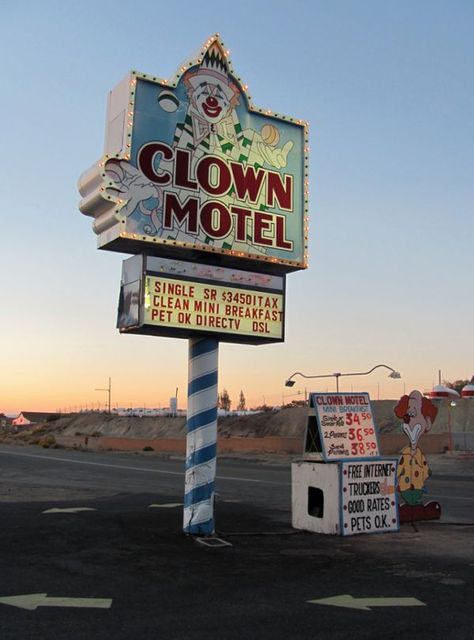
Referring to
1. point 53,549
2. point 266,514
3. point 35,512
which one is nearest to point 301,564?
point 53,549

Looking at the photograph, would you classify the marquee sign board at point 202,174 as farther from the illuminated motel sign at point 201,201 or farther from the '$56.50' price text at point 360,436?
the '$56.50' price text at point 360,436

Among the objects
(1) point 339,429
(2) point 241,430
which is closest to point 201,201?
(1) point 339,429

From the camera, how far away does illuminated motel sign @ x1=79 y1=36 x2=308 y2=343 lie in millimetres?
10516

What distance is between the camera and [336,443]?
1200 cm

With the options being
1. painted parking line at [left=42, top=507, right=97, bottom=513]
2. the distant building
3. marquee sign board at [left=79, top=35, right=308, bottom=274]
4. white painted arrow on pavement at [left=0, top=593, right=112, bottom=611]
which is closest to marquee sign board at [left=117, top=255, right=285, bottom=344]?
marquee sign board at [left=79, top=35, right=308, bottom=274]

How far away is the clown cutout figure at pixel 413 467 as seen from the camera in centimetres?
1249

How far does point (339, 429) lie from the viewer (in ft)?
39.9

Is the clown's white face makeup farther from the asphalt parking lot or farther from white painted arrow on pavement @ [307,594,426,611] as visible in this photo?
white painted arrow on pavement @ [307,594,426,611]

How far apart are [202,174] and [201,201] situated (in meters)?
0.50

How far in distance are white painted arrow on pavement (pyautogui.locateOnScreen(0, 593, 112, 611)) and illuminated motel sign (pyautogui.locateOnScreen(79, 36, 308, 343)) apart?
14.6 ft

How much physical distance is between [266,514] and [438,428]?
59.1 metres

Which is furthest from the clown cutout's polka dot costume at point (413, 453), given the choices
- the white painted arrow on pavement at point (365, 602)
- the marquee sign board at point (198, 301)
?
the white painted arrow on pavement at point (365, 602)

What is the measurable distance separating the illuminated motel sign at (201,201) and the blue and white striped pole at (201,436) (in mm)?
471

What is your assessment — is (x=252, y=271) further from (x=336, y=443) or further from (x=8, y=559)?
(x=8, y=559)
